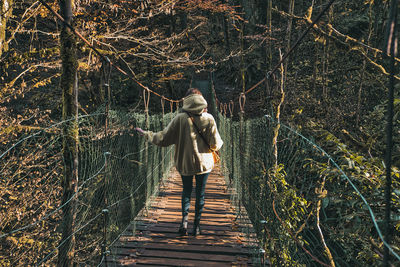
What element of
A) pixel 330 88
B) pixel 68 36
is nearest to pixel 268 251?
pixel 68 36

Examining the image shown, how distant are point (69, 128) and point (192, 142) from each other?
99cm

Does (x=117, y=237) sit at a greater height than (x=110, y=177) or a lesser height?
lesser

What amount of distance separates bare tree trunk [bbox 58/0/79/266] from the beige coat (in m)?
0.67

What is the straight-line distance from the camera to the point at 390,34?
73 centimetres

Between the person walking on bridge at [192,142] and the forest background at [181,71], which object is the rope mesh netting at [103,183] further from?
the person walking on bridge at [192,142]

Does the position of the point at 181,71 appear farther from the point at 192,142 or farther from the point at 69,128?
the point at 69,128

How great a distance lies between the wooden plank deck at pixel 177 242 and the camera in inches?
89.3

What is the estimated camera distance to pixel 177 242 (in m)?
2.56

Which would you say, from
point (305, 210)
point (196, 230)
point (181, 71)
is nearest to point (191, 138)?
point (196, 230)

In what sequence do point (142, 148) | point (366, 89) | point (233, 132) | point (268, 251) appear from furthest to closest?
point (366, 89) < point (233, 132) < point (142, 148) < point (268, 251)

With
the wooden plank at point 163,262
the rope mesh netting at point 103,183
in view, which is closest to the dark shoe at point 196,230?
the wooden plank at point 163,262

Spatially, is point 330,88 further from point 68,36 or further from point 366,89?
point 68,36

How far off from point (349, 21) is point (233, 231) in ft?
36.0

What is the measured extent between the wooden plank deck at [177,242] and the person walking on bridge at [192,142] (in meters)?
0.18
